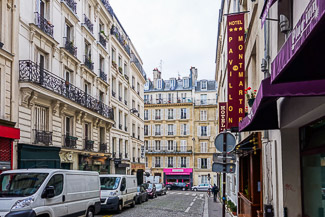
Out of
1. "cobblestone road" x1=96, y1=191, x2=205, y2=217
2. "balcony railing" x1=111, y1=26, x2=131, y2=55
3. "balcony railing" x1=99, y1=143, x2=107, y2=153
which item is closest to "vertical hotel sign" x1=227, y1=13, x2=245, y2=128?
"cobblestone road" x1=96, y1=191, x2=205, y2=217

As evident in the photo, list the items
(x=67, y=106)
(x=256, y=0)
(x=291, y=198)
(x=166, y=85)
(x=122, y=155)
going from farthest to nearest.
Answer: (x=166, y=85) → (x=122, y=155) → (x=67, y=106) → (x=256, y=0) → (x=291, y=198)

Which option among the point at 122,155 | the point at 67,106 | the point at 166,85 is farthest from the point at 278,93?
the point at 166,85

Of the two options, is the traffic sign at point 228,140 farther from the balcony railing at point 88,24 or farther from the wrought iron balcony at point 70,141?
the balcony railing at point 88,24

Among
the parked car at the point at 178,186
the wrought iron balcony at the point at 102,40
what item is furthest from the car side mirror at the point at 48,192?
the parked car at the point at 178,186

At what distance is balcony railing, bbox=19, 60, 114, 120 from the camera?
59.3ft

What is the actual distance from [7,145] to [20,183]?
6.11 m

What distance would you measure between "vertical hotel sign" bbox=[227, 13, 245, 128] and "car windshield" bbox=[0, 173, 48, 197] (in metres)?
6.74

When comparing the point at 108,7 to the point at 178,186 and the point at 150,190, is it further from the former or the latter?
the point at 178,186

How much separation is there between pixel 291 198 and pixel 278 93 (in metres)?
3.36

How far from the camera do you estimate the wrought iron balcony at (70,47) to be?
→ 77.0ft

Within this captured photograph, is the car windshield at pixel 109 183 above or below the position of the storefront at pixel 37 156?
below

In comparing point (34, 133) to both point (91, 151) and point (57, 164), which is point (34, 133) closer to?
point (57, 164)

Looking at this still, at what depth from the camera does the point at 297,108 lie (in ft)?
22.2

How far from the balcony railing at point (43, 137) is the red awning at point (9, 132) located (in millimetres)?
2066
